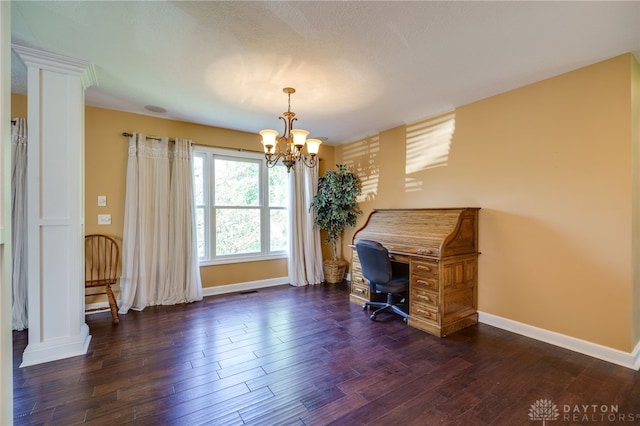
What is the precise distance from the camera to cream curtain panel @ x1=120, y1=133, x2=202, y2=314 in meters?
3.67

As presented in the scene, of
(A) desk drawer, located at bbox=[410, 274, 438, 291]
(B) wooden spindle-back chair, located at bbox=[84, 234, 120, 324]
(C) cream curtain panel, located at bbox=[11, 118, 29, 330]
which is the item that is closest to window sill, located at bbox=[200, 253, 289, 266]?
(B) wooden spindle-back chair, located at bbox=[84, 234, 120, 324]

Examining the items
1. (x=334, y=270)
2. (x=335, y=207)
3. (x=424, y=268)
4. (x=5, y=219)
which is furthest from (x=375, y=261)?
(x=5, y=219)

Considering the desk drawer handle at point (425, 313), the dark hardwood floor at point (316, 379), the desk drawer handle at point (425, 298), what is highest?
the desk drawer handle at point (425, 298)

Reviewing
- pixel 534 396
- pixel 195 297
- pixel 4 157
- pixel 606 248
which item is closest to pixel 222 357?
pixel 195 297

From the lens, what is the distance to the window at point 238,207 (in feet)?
14.3

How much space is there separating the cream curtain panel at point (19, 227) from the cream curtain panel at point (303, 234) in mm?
3285

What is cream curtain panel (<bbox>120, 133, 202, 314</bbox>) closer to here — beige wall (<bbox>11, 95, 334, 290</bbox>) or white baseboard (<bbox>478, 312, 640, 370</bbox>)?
beige wall (<bbox>11, 95, 334, 290</bbox>)

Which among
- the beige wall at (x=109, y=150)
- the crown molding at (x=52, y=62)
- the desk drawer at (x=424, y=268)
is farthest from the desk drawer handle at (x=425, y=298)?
the crown molding at (x=52, y=62)

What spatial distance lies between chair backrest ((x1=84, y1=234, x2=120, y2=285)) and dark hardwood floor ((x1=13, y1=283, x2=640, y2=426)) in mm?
666

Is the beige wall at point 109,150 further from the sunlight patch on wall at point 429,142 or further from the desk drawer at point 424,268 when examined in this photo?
the desk drawer at point 424,268

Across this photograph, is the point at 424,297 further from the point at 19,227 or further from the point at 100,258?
the point at 19,227

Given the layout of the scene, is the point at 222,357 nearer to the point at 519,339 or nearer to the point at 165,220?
the point at 165,220

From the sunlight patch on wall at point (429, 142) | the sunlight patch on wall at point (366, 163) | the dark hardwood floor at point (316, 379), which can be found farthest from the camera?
the sunlight patch on wall at point (366, 163)

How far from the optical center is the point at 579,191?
2578 mm
